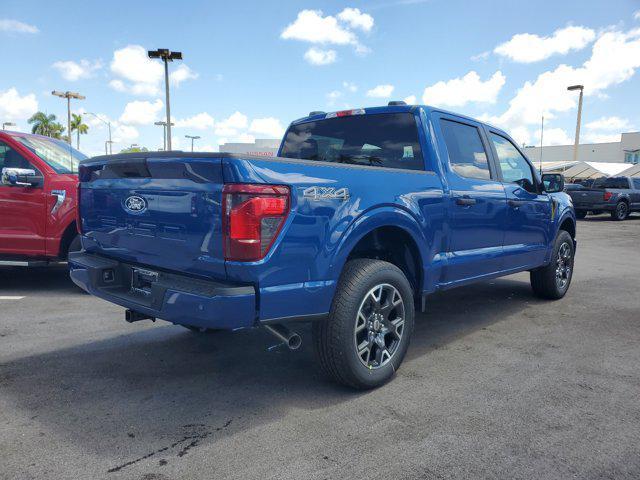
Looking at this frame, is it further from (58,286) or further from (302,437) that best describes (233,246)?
(58,286)

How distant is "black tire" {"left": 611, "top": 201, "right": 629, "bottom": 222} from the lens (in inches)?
789

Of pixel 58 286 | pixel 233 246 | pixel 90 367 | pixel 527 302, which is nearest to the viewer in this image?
pixel 233 246

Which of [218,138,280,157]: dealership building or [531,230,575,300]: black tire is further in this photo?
[218,138,280,157]: dealership building

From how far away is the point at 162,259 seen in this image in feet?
9.84

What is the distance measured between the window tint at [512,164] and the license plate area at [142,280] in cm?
337

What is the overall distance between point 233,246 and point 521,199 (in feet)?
11.1

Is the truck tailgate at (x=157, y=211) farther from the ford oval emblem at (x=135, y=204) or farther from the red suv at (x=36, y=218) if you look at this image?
the red suv at (x=36, y=218)

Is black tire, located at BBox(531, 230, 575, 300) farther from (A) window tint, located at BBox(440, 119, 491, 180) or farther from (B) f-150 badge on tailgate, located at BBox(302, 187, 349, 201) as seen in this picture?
(B) f-150 badge on tailgate, located at BBox(302, 187, 349, 201)

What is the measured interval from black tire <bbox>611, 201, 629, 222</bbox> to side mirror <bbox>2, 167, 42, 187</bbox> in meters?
20.4

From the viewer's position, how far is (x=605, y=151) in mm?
62656

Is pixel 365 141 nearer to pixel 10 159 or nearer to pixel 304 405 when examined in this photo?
pixel 304 405

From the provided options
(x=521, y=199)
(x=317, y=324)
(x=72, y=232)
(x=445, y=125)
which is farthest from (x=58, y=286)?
(x=521, y=199)

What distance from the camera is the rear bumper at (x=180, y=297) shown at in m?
2.61

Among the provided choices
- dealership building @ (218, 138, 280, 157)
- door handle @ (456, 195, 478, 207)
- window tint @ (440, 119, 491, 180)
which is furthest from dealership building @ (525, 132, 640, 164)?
door handle @ (456, 195, 478, 207)
